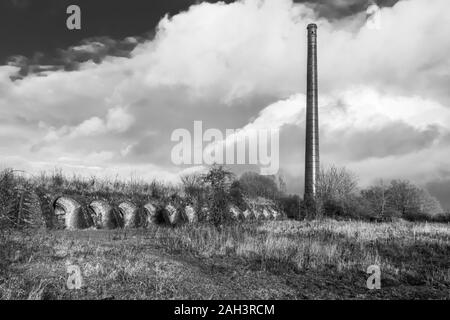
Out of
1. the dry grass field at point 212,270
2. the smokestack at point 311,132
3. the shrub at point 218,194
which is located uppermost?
the smokestack at point 311,132

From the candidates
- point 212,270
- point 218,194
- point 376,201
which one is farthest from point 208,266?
point 376,201

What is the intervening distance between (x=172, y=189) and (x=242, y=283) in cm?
1806

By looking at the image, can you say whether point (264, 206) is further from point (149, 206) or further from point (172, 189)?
point (149, 206)

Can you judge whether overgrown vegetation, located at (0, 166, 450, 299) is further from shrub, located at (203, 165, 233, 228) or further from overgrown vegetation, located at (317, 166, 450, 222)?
overgrown vegetation, located at (317, 166, 450, 222)

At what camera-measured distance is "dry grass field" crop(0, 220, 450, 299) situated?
21.7ft

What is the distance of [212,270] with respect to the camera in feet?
27.1

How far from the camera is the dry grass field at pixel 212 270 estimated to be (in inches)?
260

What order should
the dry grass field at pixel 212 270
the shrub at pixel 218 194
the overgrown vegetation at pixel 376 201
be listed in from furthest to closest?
the overgrown vegetation at pixel 376 201
the shrub at pixel 218 194
the dry grass field at pixel 212 270

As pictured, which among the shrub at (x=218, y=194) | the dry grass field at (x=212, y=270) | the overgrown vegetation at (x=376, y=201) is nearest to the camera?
the dry grass field at (x=212, y=270)

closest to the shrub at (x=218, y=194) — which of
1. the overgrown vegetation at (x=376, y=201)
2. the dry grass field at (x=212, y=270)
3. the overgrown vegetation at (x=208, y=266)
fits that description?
the overgrown vegetation at (x=208, y=266)

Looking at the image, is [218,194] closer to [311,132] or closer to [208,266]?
[208,266]

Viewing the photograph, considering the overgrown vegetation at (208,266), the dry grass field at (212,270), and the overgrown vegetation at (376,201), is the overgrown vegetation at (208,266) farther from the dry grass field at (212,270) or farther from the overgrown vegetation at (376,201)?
the overgrown vegetation at (376,201)

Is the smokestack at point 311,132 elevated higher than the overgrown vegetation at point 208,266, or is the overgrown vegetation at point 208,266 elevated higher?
the smokestack at point 311,132
